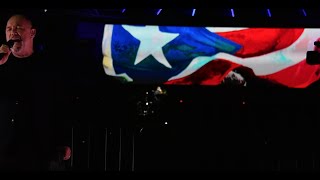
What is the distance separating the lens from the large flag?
466 cm

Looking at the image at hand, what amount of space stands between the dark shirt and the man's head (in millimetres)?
76

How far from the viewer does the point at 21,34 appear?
15.0 ft

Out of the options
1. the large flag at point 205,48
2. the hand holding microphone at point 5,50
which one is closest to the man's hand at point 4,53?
the hand holding microphone at point 5,50

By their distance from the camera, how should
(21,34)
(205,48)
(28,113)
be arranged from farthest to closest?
(205,48) → (21,34) → (28,113)

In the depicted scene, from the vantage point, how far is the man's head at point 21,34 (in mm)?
4547

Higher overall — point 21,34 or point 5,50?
point 21,34

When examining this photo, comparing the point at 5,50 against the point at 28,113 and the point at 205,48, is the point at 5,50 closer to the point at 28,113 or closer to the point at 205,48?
the point at 28,113

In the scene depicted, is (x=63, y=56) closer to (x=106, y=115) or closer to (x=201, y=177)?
(x=106, y=115)

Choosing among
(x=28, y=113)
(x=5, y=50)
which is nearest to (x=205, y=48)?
(x=28, y=113)

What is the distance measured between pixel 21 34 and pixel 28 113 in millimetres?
1024

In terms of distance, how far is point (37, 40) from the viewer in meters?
4.64

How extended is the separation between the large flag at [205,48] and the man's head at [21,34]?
79 centimetres

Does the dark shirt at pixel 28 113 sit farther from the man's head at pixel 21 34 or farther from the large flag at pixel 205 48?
the large flag at pixel 205 48

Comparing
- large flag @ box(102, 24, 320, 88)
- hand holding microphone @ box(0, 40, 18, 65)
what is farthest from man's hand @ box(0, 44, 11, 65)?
large flag @ box(102, 24, 320, 88)
